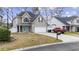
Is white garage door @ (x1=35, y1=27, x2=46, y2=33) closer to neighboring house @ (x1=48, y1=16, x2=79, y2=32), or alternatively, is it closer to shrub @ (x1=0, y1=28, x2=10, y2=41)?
neighboring house @ (x1=48, y1=16, x2=79, y2=32)

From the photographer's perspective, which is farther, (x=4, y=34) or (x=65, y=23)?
(x=65, y=23)

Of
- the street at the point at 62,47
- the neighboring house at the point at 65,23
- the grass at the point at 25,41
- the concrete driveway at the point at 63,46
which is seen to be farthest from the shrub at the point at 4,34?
the neighboring house at the point at 65,23

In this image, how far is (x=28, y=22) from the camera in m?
6.61

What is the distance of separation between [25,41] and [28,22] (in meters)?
0.31

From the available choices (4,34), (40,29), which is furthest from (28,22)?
(4,34)

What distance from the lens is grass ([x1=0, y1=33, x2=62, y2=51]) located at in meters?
6.54

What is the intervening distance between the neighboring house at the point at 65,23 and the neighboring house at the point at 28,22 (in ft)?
0.41

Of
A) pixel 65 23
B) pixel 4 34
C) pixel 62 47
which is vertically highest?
pixel 65 23

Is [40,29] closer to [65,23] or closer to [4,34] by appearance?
[65,23]
